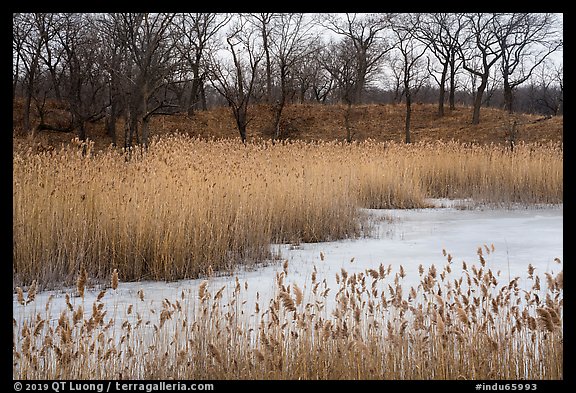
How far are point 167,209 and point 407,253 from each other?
8.24 ft

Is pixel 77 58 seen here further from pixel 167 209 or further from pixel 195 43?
pixel 167 209

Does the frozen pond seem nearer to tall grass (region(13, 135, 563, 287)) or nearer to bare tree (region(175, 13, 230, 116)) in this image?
tall grass (region(13, 135, 563, 287))

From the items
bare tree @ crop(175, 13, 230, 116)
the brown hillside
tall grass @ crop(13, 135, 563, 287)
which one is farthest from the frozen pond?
the brown hillside

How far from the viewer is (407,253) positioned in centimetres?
557

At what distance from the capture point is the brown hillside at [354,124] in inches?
1024

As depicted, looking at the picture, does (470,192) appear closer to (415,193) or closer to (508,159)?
(508,159)

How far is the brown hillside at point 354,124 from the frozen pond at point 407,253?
18.1m

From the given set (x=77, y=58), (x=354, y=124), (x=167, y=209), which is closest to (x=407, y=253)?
(x=167, y=209)

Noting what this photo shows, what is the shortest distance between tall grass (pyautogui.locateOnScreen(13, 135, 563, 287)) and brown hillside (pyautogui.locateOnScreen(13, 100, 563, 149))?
1831 centimetres

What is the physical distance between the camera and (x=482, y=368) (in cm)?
253

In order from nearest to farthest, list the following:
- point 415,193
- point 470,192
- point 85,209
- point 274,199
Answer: point 85,209 → point 274,199 → point 415,193 → point 470,192
